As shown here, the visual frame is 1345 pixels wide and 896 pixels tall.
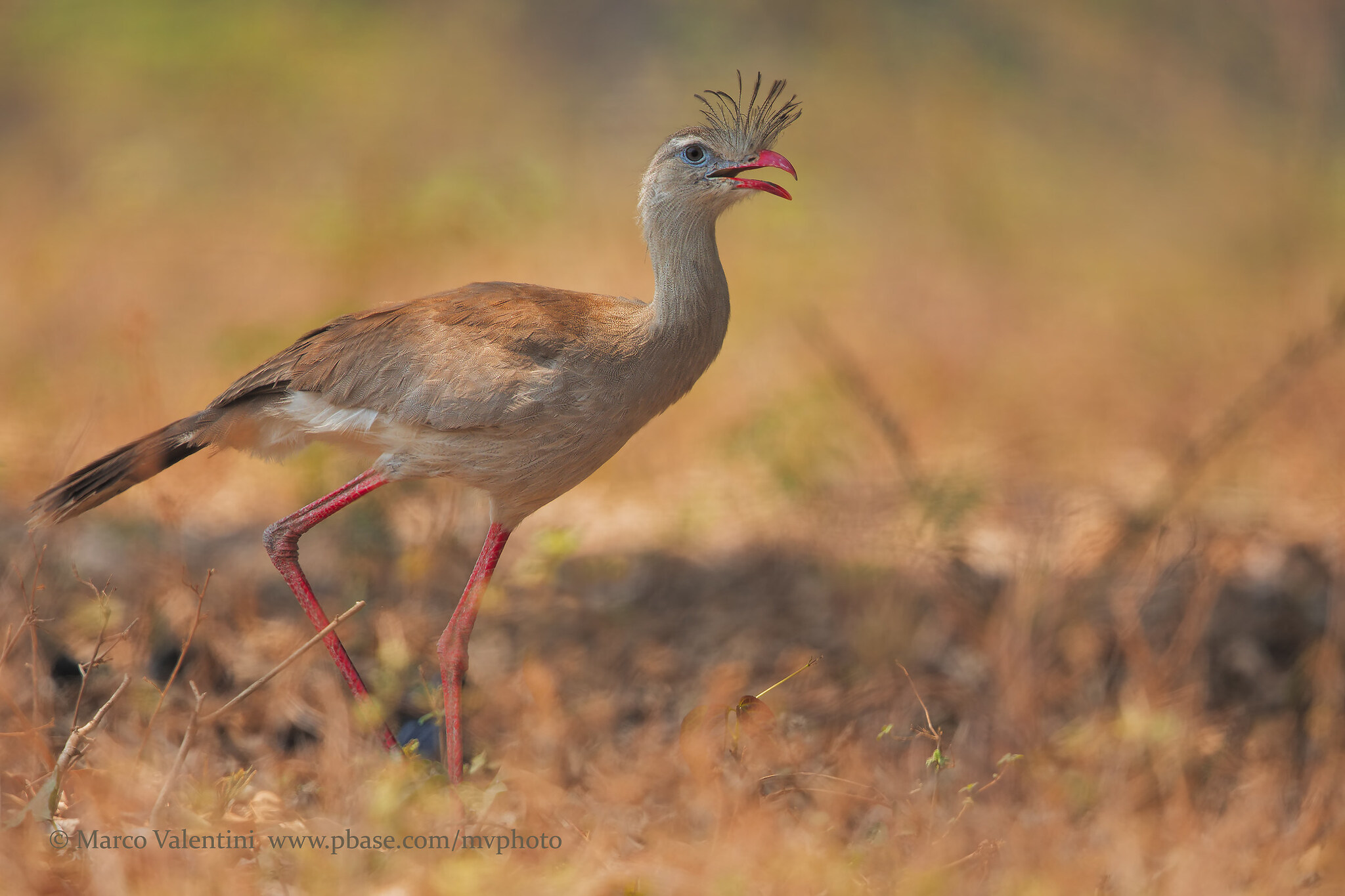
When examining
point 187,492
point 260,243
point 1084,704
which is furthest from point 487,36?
point 1084,704

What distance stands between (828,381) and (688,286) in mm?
2576

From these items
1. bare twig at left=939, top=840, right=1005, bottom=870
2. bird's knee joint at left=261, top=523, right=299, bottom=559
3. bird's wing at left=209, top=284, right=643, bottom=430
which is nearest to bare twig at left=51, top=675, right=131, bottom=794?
bird's knee joint at left=261, top=523, right=299, bottom=559

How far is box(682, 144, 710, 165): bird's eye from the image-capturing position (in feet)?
9.20

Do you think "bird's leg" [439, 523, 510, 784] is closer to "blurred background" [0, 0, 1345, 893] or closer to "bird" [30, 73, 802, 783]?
"bird" [30, 73, 802, 783]

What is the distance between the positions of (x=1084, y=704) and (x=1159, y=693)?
1.27ft

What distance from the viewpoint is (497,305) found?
280cm

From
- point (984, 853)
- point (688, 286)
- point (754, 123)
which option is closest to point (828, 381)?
point (754, 123)

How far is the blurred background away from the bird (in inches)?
8.7

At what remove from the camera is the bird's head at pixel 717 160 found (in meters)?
2.77

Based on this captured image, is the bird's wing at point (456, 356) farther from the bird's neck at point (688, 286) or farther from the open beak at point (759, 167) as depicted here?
the open beak at point (759, 167)

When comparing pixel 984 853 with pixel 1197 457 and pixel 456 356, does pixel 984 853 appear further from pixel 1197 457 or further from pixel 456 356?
pixel 1197 457

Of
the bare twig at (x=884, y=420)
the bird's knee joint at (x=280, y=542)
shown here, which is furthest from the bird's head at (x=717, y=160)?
the bird's knee joint at (x=280, y=542)

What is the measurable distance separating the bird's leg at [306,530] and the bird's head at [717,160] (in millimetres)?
962

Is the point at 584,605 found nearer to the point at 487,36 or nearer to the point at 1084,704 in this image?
the point at 1084,704
